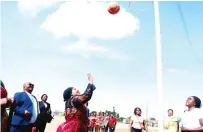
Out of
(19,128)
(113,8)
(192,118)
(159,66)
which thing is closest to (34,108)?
(19,128)

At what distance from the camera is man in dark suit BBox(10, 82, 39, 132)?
844 cm

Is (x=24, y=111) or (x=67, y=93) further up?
(x=67, y=93)

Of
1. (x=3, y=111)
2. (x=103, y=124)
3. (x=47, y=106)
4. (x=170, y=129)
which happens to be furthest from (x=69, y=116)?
(x=103, y=124)

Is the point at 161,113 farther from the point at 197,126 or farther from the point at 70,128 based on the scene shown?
the point at 70,128

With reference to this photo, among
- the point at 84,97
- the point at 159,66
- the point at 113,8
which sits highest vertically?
the point at 113,8

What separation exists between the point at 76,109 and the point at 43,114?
567cm

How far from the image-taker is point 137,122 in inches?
523

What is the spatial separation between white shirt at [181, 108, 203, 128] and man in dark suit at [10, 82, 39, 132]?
3.18m

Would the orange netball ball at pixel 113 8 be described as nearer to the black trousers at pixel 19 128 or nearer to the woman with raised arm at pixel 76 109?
the black trousers at pixel 19 128

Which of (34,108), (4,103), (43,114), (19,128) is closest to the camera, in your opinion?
(4,103)

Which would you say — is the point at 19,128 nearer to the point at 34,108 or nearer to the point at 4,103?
the point at 34,108

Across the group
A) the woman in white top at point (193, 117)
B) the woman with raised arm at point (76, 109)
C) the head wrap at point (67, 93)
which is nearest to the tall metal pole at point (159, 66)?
the woman in white top at point (193, 117)

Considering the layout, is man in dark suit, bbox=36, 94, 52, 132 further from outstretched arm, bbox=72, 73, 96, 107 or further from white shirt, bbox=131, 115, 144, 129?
outstretched arm, bbox=72, 73, 96, 107

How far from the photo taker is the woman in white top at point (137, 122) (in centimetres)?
1327
